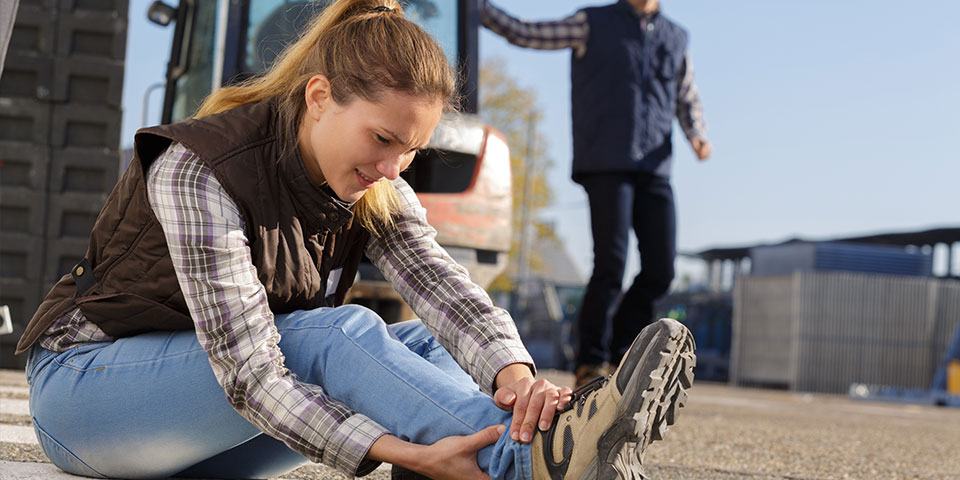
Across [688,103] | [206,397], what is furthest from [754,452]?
[206,397]

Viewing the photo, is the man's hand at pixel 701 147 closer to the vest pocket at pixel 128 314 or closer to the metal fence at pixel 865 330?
the vest pocket at pixel 128 314

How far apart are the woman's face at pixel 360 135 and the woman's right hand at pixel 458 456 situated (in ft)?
1.72

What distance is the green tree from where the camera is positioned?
104 ft

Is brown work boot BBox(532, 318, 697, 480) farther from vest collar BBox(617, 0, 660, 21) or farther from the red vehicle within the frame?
vest collar BBox(617, 0, 660, 21)

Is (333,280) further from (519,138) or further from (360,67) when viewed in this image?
(519,138)

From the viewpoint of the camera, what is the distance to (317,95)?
209 centimetres

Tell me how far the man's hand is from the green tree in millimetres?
25128

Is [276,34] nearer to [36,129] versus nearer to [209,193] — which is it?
[36,129]

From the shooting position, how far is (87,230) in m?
6.91

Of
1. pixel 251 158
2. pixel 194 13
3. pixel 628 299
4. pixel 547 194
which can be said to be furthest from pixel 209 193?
pixel 547 194

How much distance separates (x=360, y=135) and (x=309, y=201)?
0.22 meters

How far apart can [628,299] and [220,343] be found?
3.31 metres

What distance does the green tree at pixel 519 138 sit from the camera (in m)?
31.7

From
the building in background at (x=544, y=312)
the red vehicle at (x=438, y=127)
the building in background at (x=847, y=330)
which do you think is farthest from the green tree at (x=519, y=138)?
the red vehicle at (x=438, y=127)
